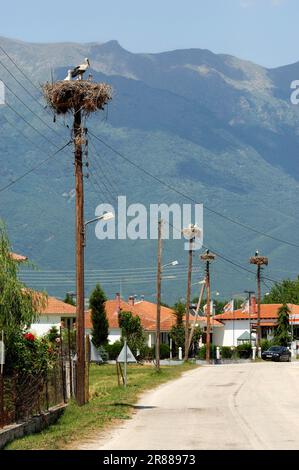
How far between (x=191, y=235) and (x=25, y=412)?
6055 centimetres

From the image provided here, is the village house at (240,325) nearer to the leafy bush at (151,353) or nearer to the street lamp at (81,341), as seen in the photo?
the leafy bush at (151,353)

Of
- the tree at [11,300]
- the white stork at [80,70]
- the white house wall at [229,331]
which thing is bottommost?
the white house wall at [229,331]

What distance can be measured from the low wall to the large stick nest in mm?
9064

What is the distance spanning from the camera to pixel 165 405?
35.3 metres

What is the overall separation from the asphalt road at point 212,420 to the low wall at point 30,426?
148cm

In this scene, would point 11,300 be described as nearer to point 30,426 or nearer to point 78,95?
point 30,426

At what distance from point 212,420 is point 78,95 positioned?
10.9 metres

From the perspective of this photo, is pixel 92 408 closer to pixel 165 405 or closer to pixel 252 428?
pixel 165 405

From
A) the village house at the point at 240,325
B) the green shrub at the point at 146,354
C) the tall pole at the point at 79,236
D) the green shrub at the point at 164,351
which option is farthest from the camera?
the village house at the point at 240,325

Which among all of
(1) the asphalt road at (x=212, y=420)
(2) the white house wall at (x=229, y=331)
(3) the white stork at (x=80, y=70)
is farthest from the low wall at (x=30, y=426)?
(2) the white house wall at (x=229, y=331)

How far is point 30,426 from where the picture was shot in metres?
24.8

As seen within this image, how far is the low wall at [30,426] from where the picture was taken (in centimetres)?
2238

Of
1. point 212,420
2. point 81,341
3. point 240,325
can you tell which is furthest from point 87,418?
point 240,325
